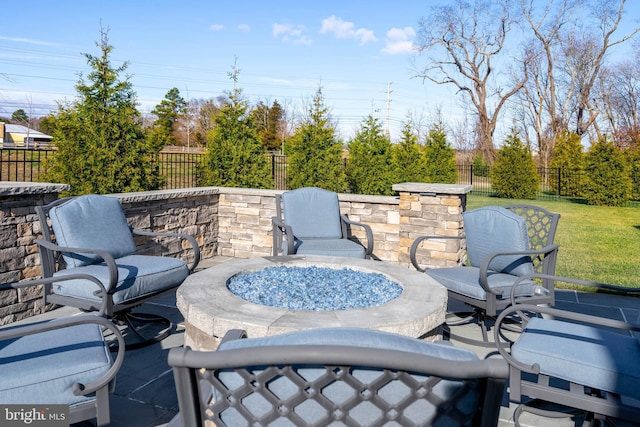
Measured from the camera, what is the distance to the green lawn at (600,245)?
5.79m

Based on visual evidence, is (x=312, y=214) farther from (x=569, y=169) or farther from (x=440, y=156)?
(x=569, y=169)

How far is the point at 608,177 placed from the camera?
1369 centimetres

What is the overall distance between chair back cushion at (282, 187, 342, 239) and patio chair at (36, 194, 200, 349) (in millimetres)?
1564

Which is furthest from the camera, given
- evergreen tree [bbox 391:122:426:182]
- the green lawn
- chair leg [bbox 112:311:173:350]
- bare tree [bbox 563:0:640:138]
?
bare tree [bbox 563:0:640:138]

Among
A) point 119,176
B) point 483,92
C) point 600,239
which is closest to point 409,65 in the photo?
point 483,92

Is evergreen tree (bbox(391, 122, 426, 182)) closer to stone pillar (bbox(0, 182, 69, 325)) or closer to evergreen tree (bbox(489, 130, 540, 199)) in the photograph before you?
evergreen tree (bbox(489, 130, 540, 199))

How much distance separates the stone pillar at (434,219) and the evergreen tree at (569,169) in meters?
12.7

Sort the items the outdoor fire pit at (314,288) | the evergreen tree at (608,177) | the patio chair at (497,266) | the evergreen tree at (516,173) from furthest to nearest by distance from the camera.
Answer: the evergreen tree at (516,173), the evergreen tree at (608,177), the patio chair at (497,266), the outdoor fire pit at (314,288)

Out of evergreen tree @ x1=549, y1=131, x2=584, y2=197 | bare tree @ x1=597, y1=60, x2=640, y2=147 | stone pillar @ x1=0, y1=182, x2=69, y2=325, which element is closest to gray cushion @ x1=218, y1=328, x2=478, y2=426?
stone pillar @ x1=0, y1=182, x2=69, y2=325

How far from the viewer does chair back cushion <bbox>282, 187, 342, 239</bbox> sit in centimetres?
497

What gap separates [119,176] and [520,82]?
940 inches

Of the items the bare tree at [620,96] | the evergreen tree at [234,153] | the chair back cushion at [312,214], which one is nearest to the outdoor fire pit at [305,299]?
the chair back cushion at [312,214]

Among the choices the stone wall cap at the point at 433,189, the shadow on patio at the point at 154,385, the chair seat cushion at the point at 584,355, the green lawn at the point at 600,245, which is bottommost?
the shadow on patio at the point at 154,385

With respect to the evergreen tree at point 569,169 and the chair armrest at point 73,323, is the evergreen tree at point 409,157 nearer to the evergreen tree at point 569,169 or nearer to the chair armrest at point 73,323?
the evergreen tree at point 569,169
